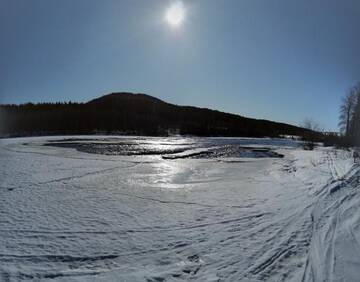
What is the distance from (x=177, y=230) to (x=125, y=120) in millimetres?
97146

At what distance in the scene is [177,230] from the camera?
23.0 feet

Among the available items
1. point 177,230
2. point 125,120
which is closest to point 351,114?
point 177,230

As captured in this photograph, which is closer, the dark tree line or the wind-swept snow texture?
the wind-swept snow texture

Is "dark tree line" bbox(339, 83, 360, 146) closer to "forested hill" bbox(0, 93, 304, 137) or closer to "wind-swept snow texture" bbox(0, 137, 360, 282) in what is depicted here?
"forested hill" bbox(0, 93, 304, 137)

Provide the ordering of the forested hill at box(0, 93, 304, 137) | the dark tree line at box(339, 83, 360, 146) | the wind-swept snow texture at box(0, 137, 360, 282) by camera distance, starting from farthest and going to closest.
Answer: the forested hill at box(0, 93, 304, 137) → the dark tree line at box(339, 83, 360, 146) → the wind-swept snow texture at box(0, 137, 360, 282)

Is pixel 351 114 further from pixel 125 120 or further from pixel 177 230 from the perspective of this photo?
pixel 125 120

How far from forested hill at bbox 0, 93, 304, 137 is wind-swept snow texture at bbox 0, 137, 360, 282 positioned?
161ft

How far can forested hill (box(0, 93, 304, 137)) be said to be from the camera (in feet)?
286

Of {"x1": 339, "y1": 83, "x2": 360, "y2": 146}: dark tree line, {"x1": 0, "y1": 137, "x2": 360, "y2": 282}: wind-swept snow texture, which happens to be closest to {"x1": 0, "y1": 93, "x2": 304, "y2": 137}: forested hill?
{"x1": 339, "y1": 83, "x2": 360, "y2": 146}: dark tree line

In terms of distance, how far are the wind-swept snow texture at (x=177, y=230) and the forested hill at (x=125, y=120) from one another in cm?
4905

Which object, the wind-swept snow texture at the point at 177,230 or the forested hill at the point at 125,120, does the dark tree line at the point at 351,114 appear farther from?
the wind-swept snow texture at the point at 177,230

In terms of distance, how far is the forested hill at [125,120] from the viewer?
87.2 metres

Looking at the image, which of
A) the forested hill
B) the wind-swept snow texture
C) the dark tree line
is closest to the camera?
the wind-swept snow texture

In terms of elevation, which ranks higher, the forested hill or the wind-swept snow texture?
the forested hill
